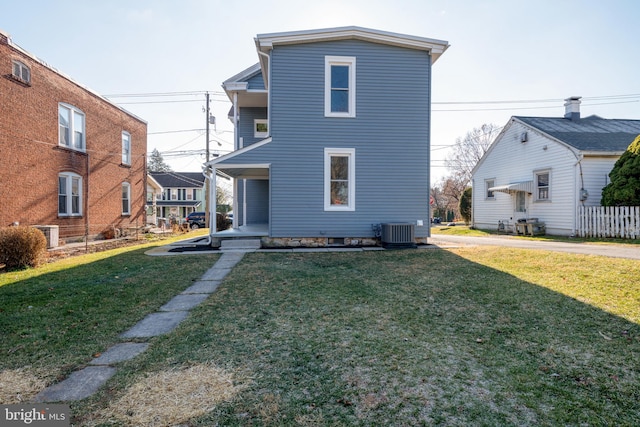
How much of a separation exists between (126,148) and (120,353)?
19727 millimetres

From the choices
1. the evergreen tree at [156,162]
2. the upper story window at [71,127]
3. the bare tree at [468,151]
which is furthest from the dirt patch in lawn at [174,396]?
the evergreen tree at [156,162]

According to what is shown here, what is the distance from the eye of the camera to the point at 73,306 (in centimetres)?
490

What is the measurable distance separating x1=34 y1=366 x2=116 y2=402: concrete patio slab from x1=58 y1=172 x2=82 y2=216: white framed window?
14998 mm

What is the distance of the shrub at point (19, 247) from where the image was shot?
8.32 metres

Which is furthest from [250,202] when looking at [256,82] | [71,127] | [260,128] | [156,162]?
[156,162]

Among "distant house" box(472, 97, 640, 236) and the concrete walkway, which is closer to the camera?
the concrete walkway

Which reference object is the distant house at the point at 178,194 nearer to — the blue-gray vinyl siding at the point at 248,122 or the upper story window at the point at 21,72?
the upper story window at the point at 21,72

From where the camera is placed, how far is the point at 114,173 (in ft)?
61.1

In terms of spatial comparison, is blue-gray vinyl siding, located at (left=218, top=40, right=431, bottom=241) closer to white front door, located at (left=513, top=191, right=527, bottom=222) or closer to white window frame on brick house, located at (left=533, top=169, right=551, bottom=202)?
white window frame on brick house, located at (left=533, top=169, right=551, bottom=202)

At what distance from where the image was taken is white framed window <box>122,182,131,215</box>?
2016 cm

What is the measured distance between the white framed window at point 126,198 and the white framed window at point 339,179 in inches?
589

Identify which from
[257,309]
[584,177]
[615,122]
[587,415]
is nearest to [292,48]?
[257,309]

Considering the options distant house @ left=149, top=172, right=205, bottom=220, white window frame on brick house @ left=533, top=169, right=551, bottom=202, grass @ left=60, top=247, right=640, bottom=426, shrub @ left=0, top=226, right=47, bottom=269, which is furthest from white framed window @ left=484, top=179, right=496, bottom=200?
distant house @ left=149, top=172, right=205, bottom=220

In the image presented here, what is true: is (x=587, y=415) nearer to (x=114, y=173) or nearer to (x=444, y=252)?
(x=444, y=252)
